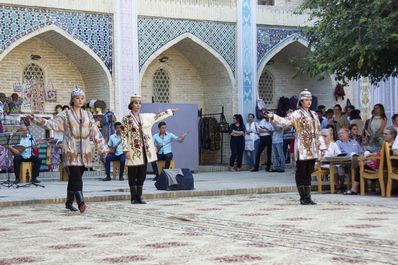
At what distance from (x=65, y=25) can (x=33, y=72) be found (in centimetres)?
152

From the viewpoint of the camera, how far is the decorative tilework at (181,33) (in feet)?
64.5

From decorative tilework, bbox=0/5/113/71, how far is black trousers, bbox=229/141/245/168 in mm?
3576

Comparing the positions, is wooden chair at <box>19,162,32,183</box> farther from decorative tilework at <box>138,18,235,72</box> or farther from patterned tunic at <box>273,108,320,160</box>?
patterned tunic at <box>273,108,320,160</box>

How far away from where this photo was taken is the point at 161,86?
21406 mm

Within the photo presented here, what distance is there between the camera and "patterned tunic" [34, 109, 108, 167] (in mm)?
9594

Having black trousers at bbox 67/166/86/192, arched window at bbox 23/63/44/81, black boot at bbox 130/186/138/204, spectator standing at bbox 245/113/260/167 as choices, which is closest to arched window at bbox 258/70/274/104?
spectator standing at bbox 245/113/260/167

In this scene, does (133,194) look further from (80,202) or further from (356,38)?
(356,38)

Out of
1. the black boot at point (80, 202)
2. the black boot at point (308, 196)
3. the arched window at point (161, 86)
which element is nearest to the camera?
the black boot at point (80, 202)

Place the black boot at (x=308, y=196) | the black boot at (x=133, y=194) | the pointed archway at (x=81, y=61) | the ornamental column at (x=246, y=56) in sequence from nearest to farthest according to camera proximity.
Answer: the black boot at (x=308, y=196), the black boot at (x=133, y=194), the pointed archway at (x=81, y=61), the ornamental column at (x=246, y=56)

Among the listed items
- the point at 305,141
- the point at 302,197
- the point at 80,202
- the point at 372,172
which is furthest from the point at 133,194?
the point at 372,172

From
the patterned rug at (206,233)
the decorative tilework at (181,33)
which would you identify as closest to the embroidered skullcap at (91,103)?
the decorative tilework at (181,33)

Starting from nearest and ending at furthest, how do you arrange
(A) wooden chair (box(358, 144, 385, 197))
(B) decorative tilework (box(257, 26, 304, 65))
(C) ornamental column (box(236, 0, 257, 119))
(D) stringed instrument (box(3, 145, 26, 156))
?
(A) wooden chair (box(358, 144, 385, 197)) < (D) stringed instrument (box(3, 145, 26, 156)) < (C) ornamental column (box(236, 0, 257, 119)) < (B) decorative tilework (box(257, 26, 304, 65))

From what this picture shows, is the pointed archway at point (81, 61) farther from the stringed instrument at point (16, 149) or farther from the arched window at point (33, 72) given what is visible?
the stringed instrument at point (16, 149)

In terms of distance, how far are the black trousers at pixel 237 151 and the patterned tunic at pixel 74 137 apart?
10.3m
